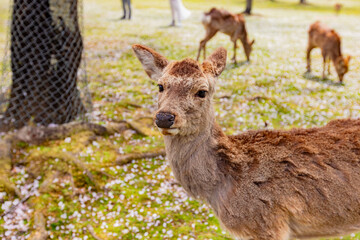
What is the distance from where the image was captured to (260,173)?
3.61 m

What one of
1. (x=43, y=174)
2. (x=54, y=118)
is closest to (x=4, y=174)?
(x=43, y=174)

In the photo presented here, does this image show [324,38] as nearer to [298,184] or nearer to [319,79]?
[319,79]

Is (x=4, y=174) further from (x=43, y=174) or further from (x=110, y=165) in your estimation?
(x=110, y=165)

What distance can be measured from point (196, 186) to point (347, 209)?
5.13 feet

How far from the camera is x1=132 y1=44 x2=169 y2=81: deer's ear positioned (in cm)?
389

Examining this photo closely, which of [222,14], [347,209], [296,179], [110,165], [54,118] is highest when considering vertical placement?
[222,14]

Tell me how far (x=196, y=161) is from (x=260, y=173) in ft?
2.22

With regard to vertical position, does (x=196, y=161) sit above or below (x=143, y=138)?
above

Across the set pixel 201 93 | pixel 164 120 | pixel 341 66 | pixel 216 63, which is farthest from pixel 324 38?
pixel 164 120

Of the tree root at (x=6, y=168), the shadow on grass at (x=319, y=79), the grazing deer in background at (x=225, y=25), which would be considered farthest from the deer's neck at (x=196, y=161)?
the grazing deer in background at (x=225, y=25)

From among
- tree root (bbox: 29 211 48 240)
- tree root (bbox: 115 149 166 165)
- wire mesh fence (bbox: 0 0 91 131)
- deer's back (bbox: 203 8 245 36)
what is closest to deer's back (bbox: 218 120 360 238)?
tree root (bbox: 29 211 48 240)

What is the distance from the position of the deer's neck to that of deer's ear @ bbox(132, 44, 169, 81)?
0.82 meters

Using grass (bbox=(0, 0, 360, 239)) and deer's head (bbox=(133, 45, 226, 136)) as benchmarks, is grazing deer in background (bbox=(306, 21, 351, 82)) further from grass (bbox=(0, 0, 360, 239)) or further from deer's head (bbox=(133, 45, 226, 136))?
deer's head (bbox=(133, 45, 226, 136))

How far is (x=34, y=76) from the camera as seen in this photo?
25.2 feet
